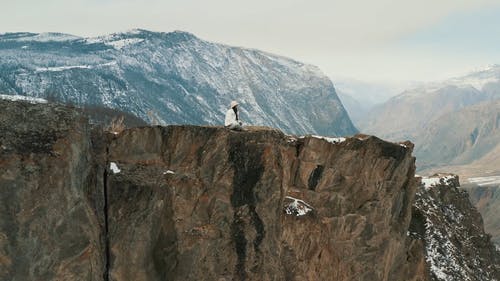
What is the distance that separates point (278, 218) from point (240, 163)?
4593 millimetres

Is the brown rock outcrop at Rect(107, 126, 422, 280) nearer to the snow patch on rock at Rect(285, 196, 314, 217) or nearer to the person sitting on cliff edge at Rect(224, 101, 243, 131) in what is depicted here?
the snow patch on rock at Rect(285, 196, 314, 217)

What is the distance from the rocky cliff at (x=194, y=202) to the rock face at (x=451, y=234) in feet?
42.8

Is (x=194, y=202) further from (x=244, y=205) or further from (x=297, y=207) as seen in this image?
(x=297, y=207)

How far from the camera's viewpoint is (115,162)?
30484mm

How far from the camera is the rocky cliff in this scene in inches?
997

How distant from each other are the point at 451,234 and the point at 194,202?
4621 centimetres

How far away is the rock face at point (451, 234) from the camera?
6106 cm

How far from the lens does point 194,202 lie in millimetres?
32406

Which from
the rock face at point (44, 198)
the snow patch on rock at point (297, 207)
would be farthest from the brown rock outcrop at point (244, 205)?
the rock face at point (44, 198)

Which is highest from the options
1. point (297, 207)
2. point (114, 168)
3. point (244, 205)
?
point (114, 168)

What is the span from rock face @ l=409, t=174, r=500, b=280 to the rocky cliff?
1303 cm

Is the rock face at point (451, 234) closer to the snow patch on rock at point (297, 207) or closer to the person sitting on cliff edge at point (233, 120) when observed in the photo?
the snow patch on rock at point (297, 207)

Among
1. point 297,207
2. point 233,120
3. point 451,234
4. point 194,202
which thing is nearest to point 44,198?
point 194,202

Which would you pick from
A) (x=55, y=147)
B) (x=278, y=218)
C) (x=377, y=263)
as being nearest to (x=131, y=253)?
(x=55, y=147)
